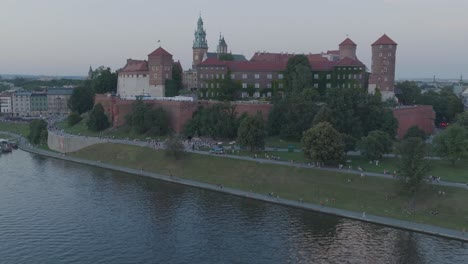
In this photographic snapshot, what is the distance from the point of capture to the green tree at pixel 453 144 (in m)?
45.0

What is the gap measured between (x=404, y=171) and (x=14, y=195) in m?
35.0

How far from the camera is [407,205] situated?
37.6 m

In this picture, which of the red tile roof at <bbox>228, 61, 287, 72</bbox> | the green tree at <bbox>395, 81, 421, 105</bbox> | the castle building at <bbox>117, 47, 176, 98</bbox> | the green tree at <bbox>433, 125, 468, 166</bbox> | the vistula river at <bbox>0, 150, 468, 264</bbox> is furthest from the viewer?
the castle building at <bbox>117, 47, 176, 98</bbox>

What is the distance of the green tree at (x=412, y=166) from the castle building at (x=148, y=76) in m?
48.5

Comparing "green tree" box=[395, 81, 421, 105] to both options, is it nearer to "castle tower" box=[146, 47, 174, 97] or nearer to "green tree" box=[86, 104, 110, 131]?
"castle tower" box=[146, 47, 174, 97]

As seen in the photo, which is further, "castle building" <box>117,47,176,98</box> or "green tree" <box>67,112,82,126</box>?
"green tree" <box>67,112,82,126</box>

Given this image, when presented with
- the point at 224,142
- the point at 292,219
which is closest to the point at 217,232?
the point at 292,219

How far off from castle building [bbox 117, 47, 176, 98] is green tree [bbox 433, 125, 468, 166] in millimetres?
46278

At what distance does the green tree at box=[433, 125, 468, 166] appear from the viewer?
1773 inches

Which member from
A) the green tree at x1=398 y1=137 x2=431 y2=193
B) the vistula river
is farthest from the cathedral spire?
the green tree at x1=398 y1=137 x2=431 y2=193

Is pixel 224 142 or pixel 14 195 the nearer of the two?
pixel 14 195

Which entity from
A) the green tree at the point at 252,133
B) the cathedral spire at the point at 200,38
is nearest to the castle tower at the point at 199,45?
the cathedral spire at the point at 200,38

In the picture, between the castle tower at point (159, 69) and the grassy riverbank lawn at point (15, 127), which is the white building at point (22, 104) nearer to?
the grassy riverbank lawn at point (15, 127)

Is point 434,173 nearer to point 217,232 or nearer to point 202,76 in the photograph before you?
point 217,232
